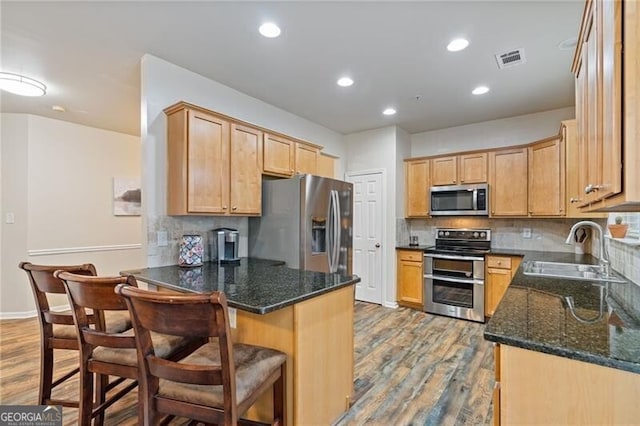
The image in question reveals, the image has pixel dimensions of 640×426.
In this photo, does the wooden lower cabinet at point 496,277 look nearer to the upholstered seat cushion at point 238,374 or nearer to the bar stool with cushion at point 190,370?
the upholstered seat cushion at point 238,374

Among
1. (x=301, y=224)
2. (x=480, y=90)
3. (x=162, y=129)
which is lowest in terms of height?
(x=301, y=224)

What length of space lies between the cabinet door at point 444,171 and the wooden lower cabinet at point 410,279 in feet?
3.68

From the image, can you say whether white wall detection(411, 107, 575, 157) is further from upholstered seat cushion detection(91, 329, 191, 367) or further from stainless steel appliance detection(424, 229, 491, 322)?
upholstered seat cushion detection(91, 329, 191, 367)

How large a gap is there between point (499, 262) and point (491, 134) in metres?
1.87

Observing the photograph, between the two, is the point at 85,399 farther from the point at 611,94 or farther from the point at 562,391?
the point at 611,94

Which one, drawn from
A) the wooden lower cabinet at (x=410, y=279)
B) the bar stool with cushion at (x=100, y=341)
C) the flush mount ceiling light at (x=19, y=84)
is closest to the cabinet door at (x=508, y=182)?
the wooden lower cabinet at (x=410, y=279)

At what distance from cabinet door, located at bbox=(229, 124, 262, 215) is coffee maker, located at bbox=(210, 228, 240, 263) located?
10.5 inches

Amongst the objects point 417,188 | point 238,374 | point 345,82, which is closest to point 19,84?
point 345,82

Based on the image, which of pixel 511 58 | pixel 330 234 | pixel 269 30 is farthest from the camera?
pixel 330 234

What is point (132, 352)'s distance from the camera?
154 centimetres

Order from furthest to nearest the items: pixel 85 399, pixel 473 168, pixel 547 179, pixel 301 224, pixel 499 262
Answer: pixel 473 168, pixel 499 262, pixel 547 179, pixel 301 224, pixel 85 399

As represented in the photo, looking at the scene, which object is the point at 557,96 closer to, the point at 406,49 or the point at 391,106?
the point at 391,106

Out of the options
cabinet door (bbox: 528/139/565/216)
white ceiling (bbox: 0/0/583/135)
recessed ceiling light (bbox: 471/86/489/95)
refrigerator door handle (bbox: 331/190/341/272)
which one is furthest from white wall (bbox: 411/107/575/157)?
refrigerator door handle (bbox: 331/190/341/272)

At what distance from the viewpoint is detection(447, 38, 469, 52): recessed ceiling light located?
2.40 m
